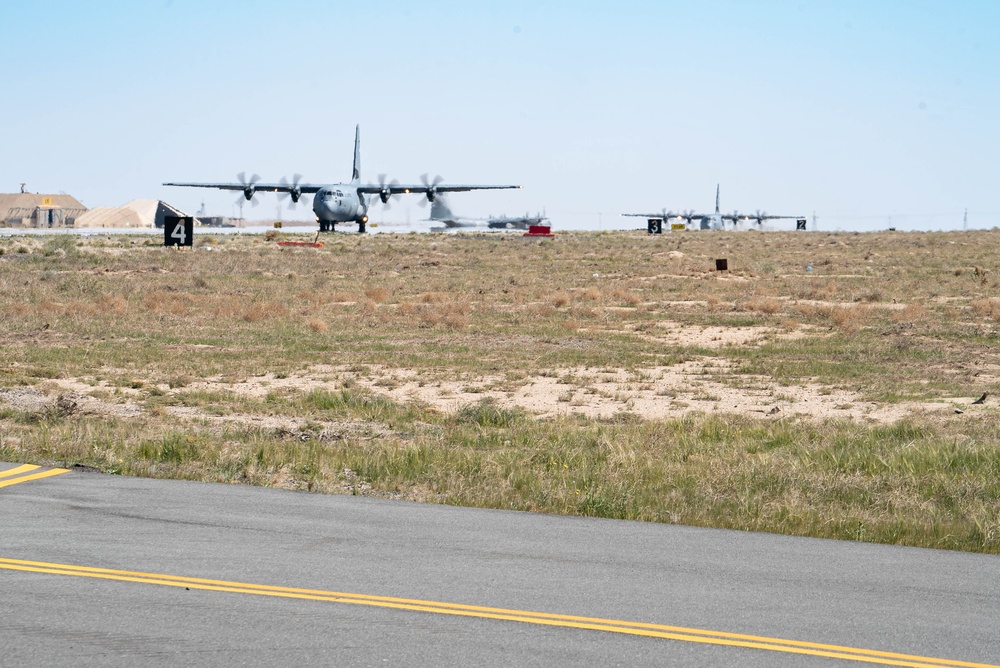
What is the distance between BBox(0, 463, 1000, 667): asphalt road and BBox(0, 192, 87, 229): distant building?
163126mm

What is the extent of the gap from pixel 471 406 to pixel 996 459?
8698mm

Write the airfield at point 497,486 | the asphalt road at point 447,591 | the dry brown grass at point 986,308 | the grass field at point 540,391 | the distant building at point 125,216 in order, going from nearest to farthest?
the asphalt road at point 447,591 → the airfield at point 497,486 → the grass field at point 540,391 → the dry brown grass at point 986,308 → the distant building at point 125,216

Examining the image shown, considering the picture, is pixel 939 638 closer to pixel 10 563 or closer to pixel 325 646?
pixel 325 646

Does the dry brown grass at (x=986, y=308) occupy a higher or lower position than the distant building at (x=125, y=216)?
lower

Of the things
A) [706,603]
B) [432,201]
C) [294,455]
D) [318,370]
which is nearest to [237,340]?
[318,370]

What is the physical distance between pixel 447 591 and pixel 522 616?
2.80 feet

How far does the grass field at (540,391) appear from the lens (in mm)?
13297

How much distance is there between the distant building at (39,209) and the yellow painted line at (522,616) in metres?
164

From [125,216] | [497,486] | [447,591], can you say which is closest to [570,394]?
[497,486]

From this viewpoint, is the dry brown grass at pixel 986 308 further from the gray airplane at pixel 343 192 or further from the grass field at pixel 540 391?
the gray airplane at pixel 343 192

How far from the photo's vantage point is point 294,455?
14922mm

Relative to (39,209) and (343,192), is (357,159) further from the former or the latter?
(39,209)

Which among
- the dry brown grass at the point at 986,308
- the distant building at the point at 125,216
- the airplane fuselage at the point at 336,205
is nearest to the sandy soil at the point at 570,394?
the dry brown grass at the point at 986,308

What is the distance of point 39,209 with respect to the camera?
163500 mm
